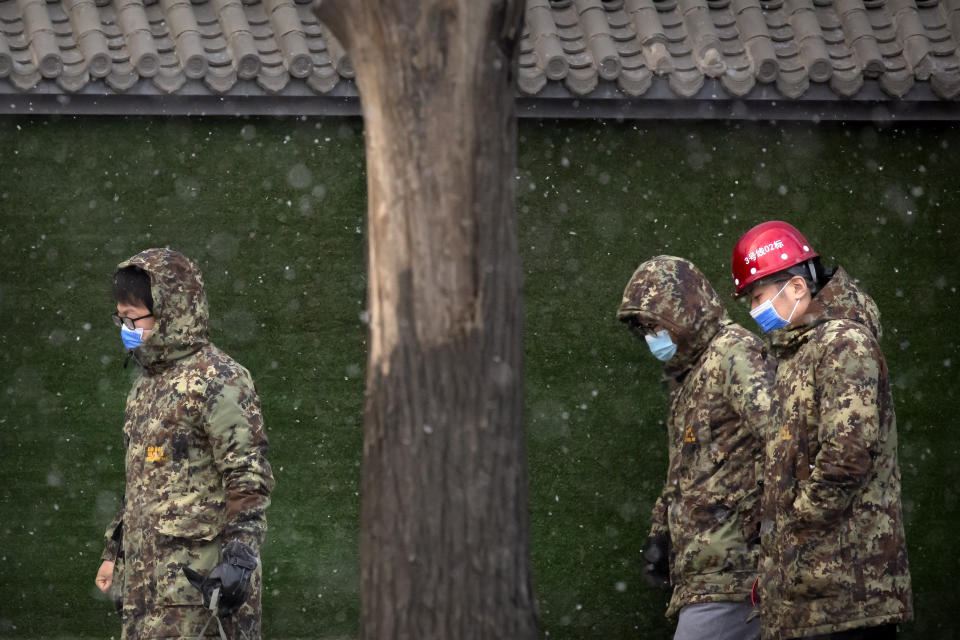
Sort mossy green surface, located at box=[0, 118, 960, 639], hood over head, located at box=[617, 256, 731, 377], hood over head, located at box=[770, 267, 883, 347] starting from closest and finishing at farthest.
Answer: hood over head, located at box=[770, 267, 883, 347]
hood over head, located at box=[617, 256, 731, 377]
mossy green surface, located at box=[0, 118, 960, 639]

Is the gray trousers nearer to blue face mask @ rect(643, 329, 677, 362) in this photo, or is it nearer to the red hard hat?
blue face mask @ rect(643, 329, 677, 362)

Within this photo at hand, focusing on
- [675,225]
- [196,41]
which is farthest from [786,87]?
[196,41]

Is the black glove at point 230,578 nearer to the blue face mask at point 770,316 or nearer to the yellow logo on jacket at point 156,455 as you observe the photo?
the yellow logo on jacket at point 156,455

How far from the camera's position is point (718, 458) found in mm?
→ 5492

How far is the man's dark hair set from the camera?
205 inches

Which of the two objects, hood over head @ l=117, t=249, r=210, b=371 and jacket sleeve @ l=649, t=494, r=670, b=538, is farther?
jacket sleeve @ l=649, t=494, r=670, b=538

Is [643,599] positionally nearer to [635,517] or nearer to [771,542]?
[635,517]

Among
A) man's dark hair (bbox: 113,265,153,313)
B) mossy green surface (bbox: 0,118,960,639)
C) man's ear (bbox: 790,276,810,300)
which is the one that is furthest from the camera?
mossy green surface (bbox: 0,118,960,639)

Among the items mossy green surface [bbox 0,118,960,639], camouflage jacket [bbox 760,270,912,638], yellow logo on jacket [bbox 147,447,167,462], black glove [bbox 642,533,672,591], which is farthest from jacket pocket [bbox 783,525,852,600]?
mossy green surface [bbox 0,118,960,639]

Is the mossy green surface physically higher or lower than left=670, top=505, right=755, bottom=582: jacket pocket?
higher

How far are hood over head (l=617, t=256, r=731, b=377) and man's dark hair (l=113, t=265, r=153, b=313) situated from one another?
209 cm

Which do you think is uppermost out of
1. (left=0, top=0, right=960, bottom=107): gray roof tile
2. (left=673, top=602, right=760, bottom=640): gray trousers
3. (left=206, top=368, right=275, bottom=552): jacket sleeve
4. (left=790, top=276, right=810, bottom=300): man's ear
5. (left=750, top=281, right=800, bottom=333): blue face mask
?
(left=0, top=0, right=960, bottom=107): gray roof tile

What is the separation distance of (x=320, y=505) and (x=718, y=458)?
2790mm

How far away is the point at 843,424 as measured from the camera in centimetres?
448
